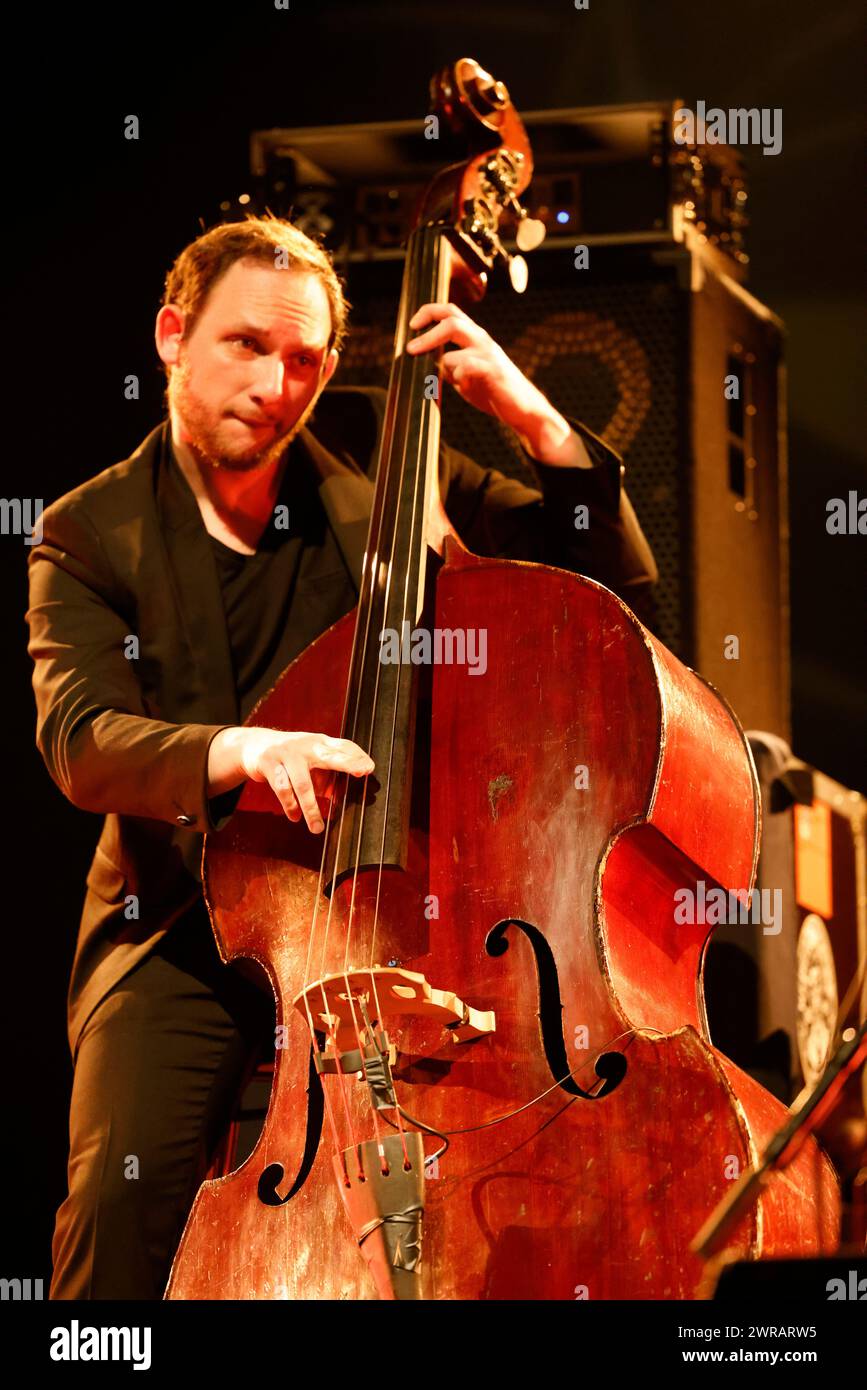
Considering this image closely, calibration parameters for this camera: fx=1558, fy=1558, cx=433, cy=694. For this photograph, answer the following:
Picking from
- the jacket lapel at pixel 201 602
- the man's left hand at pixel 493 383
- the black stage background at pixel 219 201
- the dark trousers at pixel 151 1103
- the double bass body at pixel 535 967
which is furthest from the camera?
the black stage background at pixel 219 201

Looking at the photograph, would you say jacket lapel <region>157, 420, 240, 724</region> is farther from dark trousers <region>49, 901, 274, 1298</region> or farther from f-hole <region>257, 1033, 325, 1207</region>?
f-hole <region>257, 1033, 325, 1207</region>

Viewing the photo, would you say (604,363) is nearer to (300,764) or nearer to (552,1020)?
(300,764)

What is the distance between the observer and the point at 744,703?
2.43 meters

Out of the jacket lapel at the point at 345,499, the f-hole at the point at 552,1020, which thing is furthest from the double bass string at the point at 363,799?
the jacket lapel at the point at 345,499

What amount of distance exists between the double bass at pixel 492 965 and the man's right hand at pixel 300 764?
0.11 feet

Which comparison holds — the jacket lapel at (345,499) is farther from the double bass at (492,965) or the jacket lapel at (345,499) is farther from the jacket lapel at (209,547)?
the double bass at (492,965)

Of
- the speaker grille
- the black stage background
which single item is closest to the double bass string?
the speaker grille

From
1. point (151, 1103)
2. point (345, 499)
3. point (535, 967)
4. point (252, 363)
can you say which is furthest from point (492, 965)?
point (252, 363)

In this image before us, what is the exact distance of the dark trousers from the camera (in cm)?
189

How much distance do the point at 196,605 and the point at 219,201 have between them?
1.00 metres

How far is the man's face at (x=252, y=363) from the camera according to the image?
2.21 m

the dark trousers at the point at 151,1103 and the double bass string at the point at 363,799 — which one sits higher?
the double bass string at the point at 363,799

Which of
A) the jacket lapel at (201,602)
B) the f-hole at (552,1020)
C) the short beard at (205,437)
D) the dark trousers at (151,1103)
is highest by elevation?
the short beard at (205,437)

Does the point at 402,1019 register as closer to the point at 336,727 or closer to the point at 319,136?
the point at 336,727
